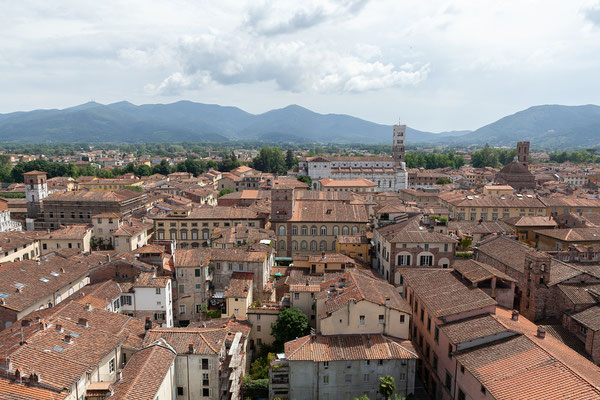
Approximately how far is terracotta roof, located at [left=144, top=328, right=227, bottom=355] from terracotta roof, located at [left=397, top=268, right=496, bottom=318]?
17498 millimetres

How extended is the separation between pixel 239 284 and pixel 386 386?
61.5 feet

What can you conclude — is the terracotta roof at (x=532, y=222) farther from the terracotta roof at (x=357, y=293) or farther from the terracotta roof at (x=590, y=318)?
the terracotta roof at (x=357, y=293)

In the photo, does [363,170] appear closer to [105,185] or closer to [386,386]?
[105,185]

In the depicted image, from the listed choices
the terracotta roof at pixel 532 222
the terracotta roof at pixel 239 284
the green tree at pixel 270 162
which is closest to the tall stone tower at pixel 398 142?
the green tree at pixel 270 162

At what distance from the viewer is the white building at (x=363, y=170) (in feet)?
479

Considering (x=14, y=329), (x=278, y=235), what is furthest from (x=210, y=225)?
(x=14, y=329)

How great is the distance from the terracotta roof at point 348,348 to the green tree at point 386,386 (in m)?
1.62

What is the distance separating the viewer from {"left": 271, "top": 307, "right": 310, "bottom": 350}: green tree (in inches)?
1442

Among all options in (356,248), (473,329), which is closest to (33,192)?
(356,248)

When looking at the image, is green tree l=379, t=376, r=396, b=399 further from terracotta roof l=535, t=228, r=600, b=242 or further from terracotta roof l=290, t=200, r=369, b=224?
terracotta roof l=535, t=228, r=600, b=242

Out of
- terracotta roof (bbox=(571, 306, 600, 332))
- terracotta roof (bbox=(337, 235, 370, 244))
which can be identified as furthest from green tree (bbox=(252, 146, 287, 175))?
terracotta roof (bbox=(571, 306, 600, 332))

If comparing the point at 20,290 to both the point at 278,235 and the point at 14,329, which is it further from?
the point at 278,235

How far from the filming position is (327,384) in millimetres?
31328

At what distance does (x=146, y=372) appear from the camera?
85.6 ft
